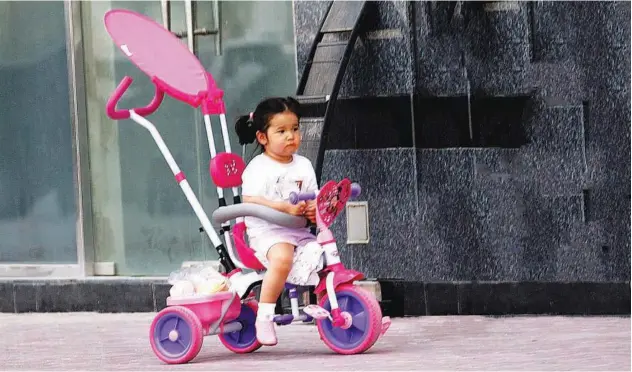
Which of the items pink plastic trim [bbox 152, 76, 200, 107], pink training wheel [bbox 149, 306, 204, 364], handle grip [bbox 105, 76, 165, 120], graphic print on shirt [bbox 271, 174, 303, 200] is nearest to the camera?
pink training wheel [bbox 149, 306, 204, 364]

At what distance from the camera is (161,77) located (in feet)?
26.1

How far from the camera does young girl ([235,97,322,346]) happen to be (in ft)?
24.8

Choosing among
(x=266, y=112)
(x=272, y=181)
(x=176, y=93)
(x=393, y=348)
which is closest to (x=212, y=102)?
(x=176, y=93)

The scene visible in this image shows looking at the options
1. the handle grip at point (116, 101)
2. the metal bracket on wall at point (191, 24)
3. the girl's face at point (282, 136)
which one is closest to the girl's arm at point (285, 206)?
the girl's face at point (282, 136)

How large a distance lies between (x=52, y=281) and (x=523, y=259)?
3.47 metres

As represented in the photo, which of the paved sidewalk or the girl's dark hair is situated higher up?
the girl's dark hair

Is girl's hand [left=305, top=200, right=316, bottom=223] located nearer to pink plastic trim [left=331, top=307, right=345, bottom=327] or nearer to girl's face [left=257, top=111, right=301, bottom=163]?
girl's face [left=257, top=111, right=301, bottom=163]

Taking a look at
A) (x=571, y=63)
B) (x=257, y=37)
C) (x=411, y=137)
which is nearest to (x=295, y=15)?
(x=257, y=37)

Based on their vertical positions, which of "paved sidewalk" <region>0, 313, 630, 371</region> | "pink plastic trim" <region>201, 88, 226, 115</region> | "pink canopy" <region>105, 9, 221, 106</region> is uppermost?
"pink canopy" <region>105, 9, 221, 106</region>

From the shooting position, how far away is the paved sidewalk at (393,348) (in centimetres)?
716

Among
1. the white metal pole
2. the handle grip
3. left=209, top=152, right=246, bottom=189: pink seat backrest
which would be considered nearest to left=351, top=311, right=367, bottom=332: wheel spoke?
the white metal pole

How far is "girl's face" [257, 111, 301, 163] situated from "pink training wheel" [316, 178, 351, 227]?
12.0 inches

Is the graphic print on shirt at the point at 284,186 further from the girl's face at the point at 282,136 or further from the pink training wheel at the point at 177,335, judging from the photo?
the pink training wheel at the point at 177,335

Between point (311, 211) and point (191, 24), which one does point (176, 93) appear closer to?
point (311, 211)
